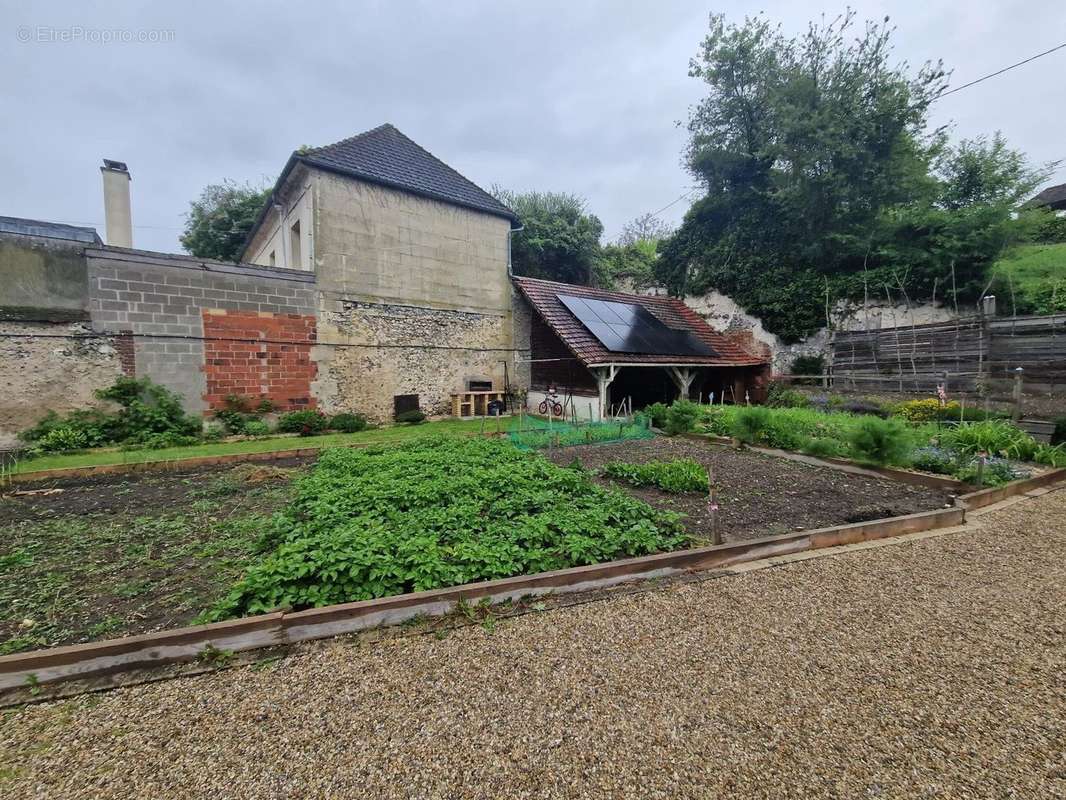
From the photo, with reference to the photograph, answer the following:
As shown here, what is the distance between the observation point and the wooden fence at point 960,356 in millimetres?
9344

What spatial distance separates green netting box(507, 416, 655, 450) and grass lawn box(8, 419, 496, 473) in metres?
1.86

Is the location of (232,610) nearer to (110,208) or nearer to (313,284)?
(313,284)

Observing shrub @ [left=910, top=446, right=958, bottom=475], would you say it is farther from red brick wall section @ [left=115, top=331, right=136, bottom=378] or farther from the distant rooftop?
the distant rooftop

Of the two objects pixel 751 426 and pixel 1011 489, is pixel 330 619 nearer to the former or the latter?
pixel 751 426

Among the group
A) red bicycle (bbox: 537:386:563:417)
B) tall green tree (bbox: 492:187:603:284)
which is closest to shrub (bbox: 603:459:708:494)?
red bicycle (bbox: 537:386:563:417)

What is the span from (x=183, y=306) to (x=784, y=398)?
1600 cm

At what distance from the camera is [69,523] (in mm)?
4273

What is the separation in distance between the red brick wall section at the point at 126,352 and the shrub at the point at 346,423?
3900 millimetres

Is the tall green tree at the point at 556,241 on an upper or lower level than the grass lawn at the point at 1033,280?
upper

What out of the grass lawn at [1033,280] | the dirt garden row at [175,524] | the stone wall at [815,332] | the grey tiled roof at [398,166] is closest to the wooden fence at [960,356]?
the stone wall at [815,332]

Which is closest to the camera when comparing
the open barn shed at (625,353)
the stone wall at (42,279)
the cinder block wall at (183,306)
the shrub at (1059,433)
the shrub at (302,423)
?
the shrub at (1059,433)

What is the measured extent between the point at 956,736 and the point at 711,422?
822 cm

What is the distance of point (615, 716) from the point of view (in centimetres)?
194

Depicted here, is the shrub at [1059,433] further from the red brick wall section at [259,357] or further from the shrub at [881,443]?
the red brick wall section at [259,357]
